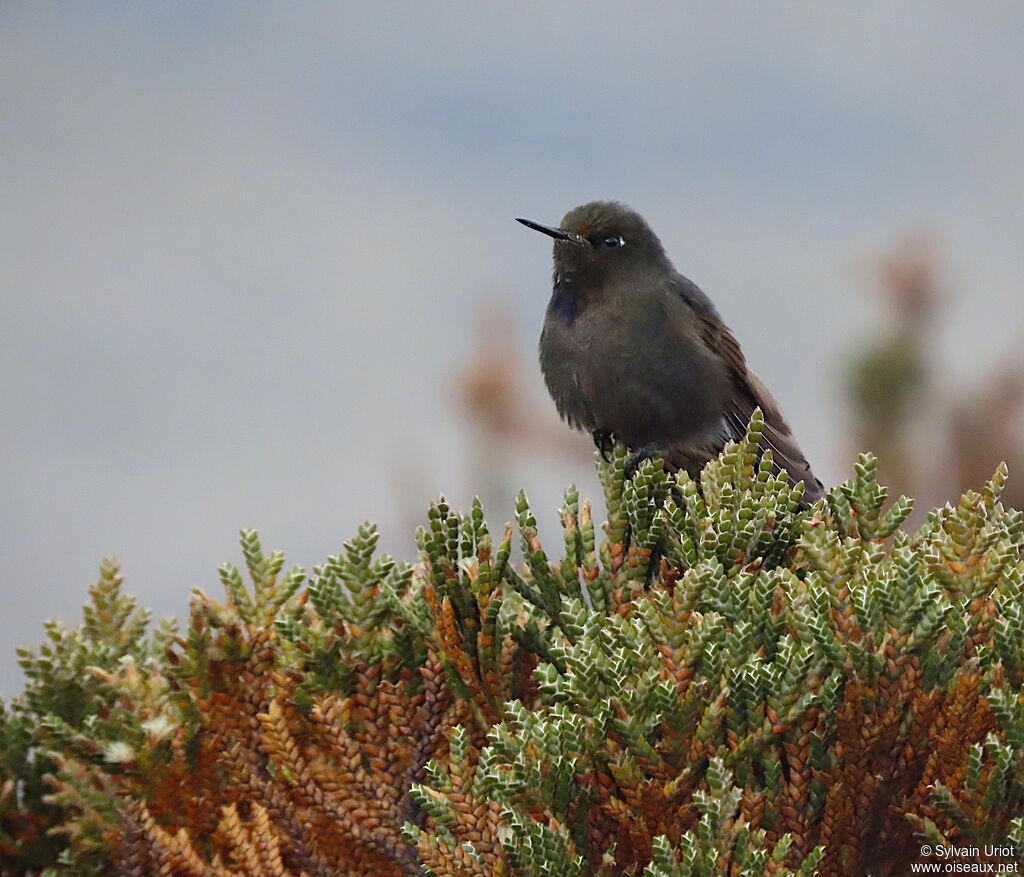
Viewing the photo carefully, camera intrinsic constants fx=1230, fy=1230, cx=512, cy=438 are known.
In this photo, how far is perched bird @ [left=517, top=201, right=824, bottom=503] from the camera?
16.6 ft

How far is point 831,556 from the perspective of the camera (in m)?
3.04

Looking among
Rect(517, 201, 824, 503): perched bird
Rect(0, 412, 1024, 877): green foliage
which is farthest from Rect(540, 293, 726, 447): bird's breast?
Rect(0, 412, 1024, 877): green foliage

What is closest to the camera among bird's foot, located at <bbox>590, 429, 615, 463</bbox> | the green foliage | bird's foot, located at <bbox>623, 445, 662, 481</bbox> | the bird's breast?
the green foliage

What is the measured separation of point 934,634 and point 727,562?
2.00ft

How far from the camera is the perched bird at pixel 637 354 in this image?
16.6 ft

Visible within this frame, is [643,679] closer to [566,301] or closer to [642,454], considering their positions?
[642,454]

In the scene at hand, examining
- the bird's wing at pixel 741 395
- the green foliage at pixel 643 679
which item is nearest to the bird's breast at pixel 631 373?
the bird's wing at pixel 741 395

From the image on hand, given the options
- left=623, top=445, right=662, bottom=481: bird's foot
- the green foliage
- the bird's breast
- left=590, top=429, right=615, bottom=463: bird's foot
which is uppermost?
the bird's breast

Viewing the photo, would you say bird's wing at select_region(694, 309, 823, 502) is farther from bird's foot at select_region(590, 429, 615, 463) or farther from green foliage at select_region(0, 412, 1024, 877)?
green foliage at select_region(0, 412, 1024, 877)

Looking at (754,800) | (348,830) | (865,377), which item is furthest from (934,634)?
(865,377)

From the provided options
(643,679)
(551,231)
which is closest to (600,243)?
(551,231)

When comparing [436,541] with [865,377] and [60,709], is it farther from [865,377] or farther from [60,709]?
[865,377]

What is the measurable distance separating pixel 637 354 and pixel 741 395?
0.66 meters

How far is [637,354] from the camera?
5090 millimetres
